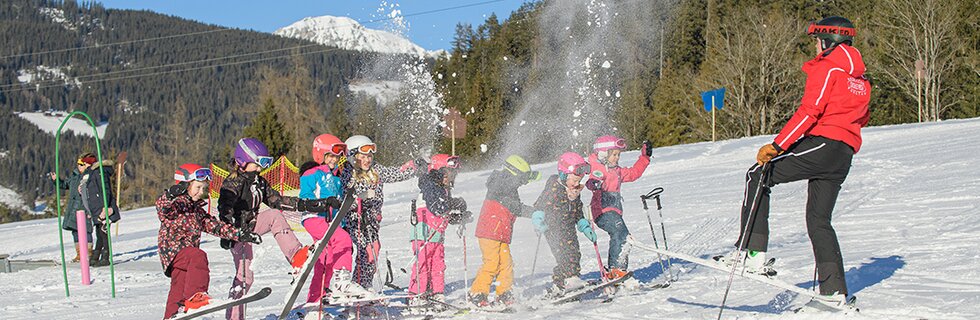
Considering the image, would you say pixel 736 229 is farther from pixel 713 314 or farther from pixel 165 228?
pixel 165 228

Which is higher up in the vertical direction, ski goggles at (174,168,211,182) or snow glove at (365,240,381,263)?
ski goggles at (174,168,211,182)

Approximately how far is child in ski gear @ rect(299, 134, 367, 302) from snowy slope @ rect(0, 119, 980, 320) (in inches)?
39.9

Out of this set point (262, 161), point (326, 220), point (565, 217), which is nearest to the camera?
Answer: point (262, 161)

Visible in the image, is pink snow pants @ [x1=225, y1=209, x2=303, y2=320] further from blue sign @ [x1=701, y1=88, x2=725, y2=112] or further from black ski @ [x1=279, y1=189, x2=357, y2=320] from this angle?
blue sign @ [x1=701, y1=88, x2=725, y2=112]

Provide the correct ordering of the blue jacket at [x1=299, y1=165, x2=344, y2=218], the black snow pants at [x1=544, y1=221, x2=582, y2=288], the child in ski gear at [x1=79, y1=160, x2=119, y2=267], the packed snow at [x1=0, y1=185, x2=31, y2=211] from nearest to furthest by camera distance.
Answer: the blue jacket at [x1=299, y1=165, x2=344, y2=218] → the black snow pants at [x1=544, y1=221, x2=582, y2=288] → the child in ski gear at [x1=79, y1=160, x2=119, y2=267] → the packed snow at [x1=0, y1=185, x2=31, y2=211]

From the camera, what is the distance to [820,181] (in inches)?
236

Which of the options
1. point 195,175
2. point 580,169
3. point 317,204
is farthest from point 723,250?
point 195,175

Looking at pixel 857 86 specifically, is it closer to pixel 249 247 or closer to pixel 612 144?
pixel 612 144

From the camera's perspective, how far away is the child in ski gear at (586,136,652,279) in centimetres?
843

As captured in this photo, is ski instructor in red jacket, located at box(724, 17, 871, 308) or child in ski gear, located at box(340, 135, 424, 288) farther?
child in ski gear, located at box(340, 135, 424, 288)

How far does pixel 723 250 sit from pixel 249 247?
5836mm

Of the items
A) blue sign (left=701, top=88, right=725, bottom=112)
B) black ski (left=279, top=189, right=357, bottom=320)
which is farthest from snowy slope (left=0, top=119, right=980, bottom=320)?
blue sign (left=701, top=88, right=725, bottom=112)

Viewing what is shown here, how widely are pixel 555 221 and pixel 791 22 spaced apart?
156 ft

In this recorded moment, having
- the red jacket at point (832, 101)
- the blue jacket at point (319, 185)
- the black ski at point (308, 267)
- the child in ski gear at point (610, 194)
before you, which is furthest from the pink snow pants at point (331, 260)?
the red jacket at point (832, 101)
